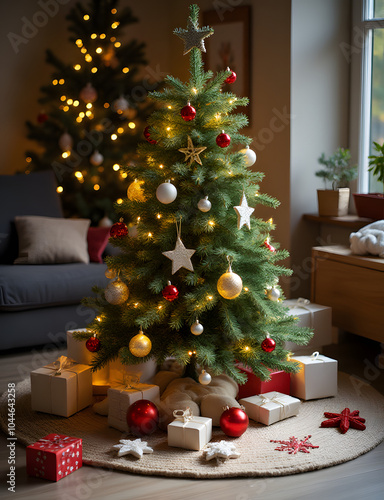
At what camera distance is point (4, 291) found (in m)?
3.09

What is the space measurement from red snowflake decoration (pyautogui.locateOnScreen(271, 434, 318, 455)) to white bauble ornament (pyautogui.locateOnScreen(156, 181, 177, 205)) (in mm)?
937

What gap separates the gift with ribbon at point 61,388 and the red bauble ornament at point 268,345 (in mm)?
711

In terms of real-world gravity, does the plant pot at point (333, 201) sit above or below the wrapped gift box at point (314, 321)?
above

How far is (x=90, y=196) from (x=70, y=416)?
2.23 metres

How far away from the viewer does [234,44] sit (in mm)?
4000

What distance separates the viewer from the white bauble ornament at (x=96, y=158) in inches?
171

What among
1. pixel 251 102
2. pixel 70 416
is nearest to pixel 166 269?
pixel 70 416

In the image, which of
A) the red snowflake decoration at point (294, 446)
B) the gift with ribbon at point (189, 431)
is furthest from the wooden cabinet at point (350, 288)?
the gift with ribbon at point (189, 431)

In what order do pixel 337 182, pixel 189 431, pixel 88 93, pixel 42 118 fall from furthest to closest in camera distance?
pixel 42 118 → pixel 88 93 → pixel 337 182 → pixel 189 431

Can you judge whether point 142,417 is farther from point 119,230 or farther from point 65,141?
point 65,141

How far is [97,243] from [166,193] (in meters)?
1.48

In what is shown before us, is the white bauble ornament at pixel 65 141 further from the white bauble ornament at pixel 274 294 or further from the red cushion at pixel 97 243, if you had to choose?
the white bauble ornament at pixel 274 294

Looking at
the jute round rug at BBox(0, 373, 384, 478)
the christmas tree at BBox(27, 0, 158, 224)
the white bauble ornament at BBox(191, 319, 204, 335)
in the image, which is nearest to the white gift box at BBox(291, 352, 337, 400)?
the jute round rug at BBox(0, 373, 384, 478)

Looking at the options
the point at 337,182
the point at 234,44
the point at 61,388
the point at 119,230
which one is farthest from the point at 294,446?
the point at 234,44
